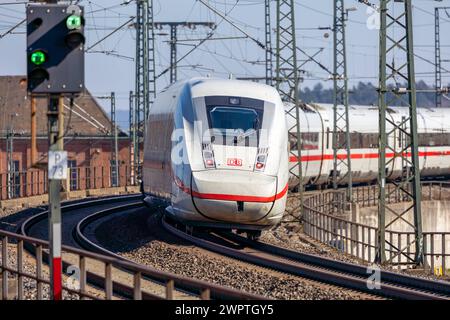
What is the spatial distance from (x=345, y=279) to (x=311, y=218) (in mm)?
16440

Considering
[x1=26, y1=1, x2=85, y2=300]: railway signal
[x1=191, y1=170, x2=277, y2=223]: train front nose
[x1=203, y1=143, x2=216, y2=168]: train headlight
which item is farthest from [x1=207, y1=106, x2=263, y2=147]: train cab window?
[x1=26, y1=1, x2=85, y2=300]: railway signal

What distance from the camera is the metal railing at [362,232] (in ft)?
91.0

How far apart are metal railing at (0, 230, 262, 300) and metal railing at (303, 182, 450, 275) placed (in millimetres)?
10122

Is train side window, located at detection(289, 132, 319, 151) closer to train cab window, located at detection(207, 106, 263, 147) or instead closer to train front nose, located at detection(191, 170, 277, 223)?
train cab window, located at detection(207, 106, 263, 147)

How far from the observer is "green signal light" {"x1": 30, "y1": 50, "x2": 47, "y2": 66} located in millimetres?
11977

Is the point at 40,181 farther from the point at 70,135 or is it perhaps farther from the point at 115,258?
the point at 115,258

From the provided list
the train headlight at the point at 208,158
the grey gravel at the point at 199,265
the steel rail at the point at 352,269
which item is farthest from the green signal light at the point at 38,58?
the train headlight at the point at 208,158

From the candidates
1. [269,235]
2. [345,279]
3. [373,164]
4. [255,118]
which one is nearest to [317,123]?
[373,164]

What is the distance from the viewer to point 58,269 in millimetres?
12227

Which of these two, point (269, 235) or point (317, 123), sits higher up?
point (317, 123)

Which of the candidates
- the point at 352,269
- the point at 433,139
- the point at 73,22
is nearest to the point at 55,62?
the point at 73,22

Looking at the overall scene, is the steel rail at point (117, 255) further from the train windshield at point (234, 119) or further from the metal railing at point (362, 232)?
the metal railing at point (362, 232)

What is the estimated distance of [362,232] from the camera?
29.3 meters
